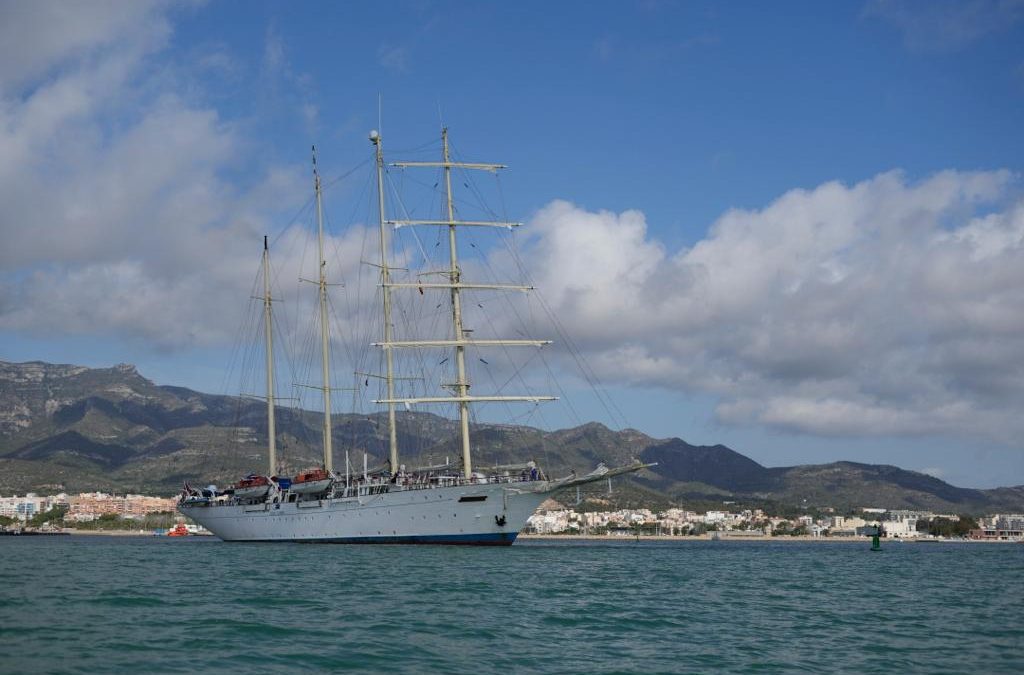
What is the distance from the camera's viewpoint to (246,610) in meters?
29.0

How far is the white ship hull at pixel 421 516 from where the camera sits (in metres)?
68.2

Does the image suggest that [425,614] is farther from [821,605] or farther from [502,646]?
[821,605]

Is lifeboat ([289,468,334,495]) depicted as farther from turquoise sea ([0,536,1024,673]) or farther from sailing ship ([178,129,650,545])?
turquoise sea ([0,536,1024,673])

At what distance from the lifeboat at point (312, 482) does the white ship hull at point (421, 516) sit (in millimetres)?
1182

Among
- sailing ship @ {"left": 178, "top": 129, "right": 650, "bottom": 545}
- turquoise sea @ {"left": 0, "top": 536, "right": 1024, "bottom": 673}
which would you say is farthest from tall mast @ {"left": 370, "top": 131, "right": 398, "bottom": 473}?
turquoise sea @ {"left": 0, "top": 536, "right": 1024, "bottom": 673}

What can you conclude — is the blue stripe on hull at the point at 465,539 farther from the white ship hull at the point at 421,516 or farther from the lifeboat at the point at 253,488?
the lifeboat at the point at 253,488

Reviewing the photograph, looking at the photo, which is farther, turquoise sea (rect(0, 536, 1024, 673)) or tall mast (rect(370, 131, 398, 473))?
tall mast (rect(370, 131, 398, 473))

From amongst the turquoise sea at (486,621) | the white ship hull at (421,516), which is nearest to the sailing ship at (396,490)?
the white ship hull at (421,516)

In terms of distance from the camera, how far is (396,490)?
72.8 metres

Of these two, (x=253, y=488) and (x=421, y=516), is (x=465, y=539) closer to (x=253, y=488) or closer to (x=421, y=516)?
(x=421, y=516)

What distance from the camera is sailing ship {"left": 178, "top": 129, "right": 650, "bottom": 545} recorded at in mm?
68625

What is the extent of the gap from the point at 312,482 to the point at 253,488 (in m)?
10.3

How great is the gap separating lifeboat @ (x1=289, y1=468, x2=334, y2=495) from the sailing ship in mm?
81

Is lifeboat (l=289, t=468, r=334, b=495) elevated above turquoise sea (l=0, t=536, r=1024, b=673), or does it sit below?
above
